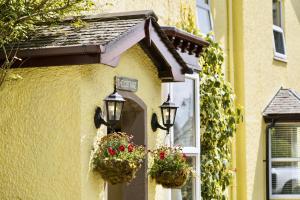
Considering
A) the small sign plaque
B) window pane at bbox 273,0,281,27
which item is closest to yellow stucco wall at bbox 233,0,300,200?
window pane at bbox 273,0,281,27

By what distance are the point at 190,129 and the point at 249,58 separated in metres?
4.28

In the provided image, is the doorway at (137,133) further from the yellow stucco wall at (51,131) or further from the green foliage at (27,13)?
the green foliage at (27,13)

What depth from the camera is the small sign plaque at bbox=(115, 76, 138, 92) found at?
29.9ft

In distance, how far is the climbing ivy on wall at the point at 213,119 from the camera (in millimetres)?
13273

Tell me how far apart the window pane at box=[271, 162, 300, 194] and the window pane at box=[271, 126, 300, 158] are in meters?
0.20

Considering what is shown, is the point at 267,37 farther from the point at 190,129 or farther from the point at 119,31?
the point at 119,31

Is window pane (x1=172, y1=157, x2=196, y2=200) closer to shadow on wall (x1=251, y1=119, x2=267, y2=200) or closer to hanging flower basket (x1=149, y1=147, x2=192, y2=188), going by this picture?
hanging flower basket (x1=149, y1=147, x2=192, y2=188)


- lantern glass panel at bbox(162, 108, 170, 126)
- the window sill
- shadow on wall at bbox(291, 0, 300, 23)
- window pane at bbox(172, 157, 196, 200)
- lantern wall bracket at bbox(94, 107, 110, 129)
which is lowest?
window pane at bbox(172, 157, 196, 200)

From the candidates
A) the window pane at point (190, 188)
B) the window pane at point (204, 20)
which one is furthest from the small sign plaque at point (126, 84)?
the window pane at point (204, 20)

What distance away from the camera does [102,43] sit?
8.23 m

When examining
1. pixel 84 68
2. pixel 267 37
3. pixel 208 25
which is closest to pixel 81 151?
pixel 84 68

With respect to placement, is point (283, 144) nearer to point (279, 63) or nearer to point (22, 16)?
point (279, 63)

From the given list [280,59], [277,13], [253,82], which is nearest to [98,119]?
[253,82]

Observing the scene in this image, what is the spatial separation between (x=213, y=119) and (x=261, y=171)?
3.21 metres
